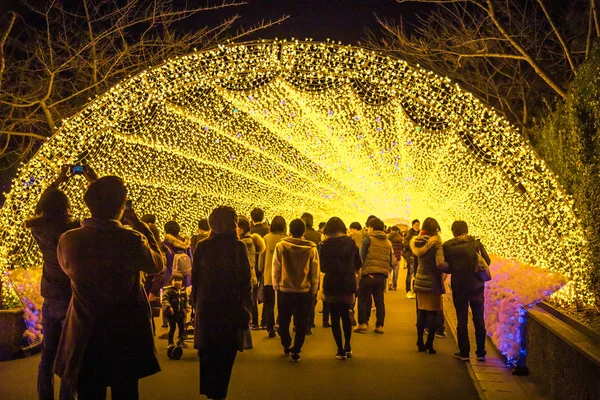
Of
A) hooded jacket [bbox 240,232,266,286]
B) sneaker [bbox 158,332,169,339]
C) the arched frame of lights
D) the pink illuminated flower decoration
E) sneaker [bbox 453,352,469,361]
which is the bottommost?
sneaker [bbox 453,352,469,361]

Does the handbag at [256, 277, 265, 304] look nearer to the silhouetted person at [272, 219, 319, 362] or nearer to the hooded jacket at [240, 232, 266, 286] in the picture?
the hooded jacket at [240, 232, 266, 286]

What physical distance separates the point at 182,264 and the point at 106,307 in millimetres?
5829

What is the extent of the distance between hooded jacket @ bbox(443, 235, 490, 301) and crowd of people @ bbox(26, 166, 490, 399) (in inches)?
0.5

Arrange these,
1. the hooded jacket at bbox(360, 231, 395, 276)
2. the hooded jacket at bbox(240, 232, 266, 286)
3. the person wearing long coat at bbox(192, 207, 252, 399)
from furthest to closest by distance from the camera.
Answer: the hooded jacket at bbox(360, 231, 395, 276) → the hooded jacket at bbox(240, 232, 266, 286) → the person wearing long coat at bbox(192, 207, 252, 399)

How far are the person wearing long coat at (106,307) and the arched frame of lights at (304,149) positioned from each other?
247 inches

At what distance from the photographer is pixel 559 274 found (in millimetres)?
11008

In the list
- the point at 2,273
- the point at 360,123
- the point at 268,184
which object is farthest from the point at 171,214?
the point at 2,273

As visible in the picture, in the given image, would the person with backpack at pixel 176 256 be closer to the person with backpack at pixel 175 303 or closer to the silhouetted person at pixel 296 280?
the person with backpack at pixel 175 303

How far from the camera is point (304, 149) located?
17.8 meters

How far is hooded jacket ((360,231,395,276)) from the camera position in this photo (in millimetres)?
11805

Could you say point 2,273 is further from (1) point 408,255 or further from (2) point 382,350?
(1) point 408,255

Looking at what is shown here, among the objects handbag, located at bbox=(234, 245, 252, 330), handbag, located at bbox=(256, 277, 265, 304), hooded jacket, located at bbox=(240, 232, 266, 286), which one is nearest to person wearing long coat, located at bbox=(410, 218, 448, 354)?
hooded jacket, located at bbox=(240, 232, 266, 286)

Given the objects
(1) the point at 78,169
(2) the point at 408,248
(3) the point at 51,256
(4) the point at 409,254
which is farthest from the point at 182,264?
(4) the point at 409,254

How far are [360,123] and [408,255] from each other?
13.6 ft
